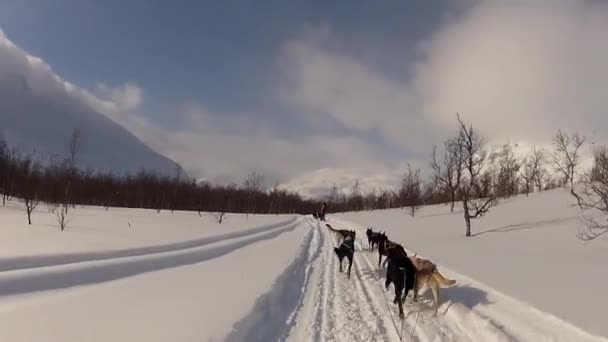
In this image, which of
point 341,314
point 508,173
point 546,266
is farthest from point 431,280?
point 508,173

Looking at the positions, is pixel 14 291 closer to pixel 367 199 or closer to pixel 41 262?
pixel 41 262

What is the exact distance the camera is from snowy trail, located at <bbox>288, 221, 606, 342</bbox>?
5.11m

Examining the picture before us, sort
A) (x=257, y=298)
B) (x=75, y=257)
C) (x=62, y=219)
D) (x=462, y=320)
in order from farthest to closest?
(x=62, y=219) → (x=75, y=257) → (x=257, y=298) → (x=462, y=320)

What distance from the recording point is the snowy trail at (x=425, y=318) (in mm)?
5109

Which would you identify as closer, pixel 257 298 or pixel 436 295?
pixel 257 298

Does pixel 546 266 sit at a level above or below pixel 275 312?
above

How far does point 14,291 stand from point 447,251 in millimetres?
13523

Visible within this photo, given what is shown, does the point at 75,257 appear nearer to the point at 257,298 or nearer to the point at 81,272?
the point at 81,272

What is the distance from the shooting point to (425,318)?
238 inches

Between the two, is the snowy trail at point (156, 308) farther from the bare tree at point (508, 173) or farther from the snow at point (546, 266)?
the bare tree at point (508, 173)

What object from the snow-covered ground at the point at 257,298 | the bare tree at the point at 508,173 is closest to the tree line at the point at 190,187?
the bare tree at the point at 508,173

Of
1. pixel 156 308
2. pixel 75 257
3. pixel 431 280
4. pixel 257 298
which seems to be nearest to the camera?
pixel 156 308

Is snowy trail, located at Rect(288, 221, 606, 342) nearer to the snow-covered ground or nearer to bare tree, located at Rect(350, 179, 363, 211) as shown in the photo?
the snow-covered ground

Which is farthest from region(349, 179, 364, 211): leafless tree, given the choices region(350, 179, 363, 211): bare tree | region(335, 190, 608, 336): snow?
region(335, 190, 608, 336): snow
